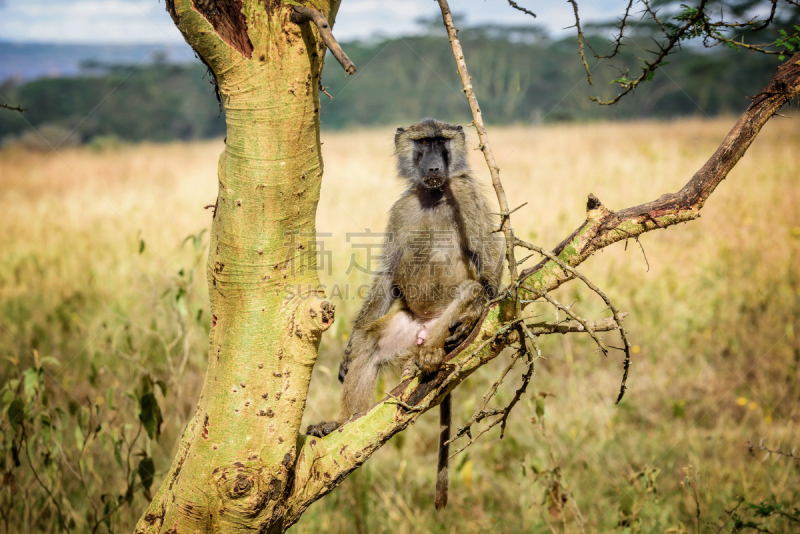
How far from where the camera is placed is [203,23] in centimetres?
168

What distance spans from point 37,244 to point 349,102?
72.7 ft

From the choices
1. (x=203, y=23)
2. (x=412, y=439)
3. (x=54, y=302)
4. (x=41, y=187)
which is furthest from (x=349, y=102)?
(x=203, y=23)

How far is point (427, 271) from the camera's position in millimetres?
3328

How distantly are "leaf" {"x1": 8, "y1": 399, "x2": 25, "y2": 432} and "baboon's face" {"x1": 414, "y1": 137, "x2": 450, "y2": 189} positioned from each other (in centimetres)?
252

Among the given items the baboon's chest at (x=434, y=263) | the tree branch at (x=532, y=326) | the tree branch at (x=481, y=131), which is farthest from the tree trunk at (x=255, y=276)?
the baboon's chest at (x=434, y=263)

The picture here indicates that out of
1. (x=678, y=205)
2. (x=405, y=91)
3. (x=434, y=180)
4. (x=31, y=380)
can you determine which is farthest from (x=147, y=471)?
(x=405, y=91)

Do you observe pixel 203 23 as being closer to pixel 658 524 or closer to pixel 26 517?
pixel 26 517

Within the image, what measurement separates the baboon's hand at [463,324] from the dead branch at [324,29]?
1518 mm

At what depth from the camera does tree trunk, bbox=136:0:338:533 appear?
172 cm

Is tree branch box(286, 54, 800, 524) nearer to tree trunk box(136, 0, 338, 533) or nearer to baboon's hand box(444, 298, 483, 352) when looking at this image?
tree trunk box(136, 0, 338, 533)

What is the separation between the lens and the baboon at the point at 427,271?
295cm

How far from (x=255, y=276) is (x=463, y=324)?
4.07 feet

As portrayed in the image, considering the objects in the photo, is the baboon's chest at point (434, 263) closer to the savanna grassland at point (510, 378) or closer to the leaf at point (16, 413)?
the savanna grassland at point (510, 378)

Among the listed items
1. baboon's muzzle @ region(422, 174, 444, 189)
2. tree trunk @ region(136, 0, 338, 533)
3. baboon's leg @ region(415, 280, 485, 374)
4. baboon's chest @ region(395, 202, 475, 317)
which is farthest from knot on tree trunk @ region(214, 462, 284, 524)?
baboon's muzzle @ region(422, 174, 444, 189)
